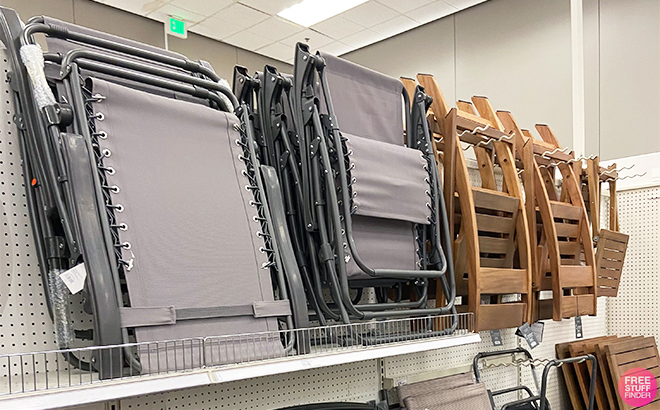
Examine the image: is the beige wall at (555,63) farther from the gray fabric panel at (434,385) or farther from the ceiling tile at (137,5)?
the gray fabric panel at (434,385)

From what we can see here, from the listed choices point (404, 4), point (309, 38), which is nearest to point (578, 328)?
point (404, 4)

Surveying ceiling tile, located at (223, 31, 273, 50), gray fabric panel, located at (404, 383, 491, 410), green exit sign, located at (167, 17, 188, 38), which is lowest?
gray fabric panel, located at (404, 383, 491, 410)

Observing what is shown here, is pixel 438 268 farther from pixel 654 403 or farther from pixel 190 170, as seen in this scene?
pixel 654 403

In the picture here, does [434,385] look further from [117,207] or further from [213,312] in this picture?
[117,207]

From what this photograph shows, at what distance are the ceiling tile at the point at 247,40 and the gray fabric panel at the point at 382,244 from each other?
476 centimetres

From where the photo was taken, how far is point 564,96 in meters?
4.95

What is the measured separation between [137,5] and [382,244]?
175 inches

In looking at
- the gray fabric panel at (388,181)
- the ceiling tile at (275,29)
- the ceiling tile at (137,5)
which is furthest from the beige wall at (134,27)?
the gray fabric panel at (388,181)

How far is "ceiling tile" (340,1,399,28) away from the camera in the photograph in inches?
220

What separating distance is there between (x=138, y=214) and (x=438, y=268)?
987mm

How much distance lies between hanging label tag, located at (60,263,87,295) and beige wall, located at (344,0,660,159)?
446cm

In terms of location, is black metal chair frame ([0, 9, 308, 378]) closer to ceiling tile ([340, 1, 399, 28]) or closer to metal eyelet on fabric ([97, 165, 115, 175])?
metal eyelet on fabric ([97, 165, 115, 175])

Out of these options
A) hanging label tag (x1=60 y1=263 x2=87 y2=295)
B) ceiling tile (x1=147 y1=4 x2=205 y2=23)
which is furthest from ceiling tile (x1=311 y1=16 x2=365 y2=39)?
hanging label tag (x1=60 y1=263 x2=87 y2=295)

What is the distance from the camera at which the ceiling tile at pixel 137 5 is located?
5.13 metres
